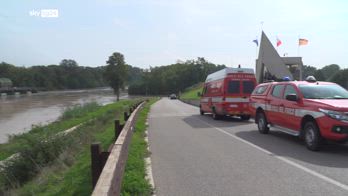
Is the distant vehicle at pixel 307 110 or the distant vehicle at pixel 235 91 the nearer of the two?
→ the distant vehicle at pixel 307 110

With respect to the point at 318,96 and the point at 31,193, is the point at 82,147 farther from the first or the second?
the point at 318,96

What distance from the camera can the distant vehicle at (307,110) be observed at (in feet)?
27.6

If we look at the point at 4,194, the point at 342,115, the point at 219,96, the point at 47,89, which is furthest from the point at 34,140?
the point at 47,89

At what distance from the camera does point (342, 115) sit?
8.36 meters

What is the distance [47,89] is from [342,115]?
518ft

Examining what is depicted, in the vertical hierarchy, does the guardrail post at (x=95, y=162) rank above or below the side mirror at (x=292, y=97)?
below

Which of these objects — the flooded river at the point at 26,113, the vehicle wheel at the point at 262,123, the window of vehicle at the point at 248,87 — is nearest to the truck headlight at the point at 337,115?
the vehicle wheel at the point at 262,123

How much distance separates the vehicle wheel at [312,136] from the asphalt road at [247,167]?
0.20 meters

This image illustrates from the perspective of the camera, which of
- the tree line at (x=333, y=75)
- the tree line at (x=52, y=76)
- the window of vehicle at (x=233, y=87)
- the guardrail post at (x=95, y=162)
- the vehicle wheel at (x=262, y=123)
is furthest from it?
the tree line at (x=52, y=76)

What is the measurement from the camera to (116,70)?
101750 millimetres

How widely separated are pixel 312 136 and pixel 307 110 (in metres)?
0.72

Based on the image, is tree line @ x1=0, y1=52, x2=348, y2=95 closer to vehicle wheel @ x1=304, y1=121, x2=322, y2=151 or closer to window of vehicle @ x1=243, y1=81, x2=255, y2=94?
window of vehicle @ x1=243, y1=81, x2=255, y2=94

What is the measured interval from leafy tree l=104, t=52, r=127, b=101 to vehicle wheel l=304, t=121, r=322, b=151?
308 ft

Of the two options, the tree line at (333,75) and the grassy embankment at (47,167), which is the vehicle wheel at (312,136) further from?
the tree line at (333,75)
